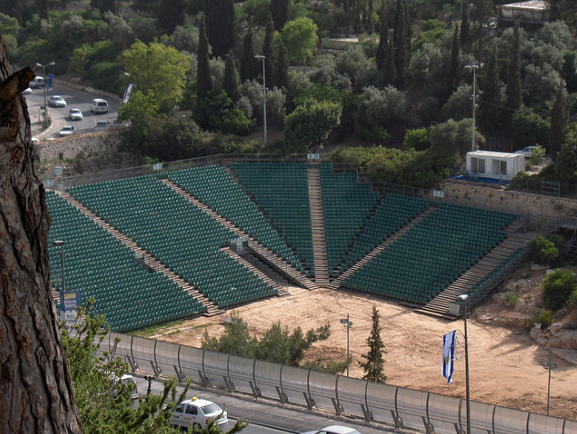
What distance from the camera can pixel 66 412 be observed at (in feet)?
20.3

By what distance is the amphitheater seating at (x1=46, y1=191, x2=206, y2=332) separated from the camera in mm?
47781

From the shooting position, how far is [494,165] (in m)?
56.5

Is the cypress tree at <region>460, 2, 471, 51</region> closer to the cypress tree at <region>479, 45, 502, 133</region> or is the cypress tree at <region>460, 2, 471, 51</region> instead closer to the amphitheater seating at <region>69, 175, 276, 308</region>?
the cypress tree at <region>479, 45, 502, 133</region>

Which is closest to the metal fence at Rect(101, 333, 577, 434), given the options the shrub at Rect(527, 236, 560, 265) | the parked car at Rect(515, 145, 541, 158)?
the shrub at Rect(527, 236, 560, 265)

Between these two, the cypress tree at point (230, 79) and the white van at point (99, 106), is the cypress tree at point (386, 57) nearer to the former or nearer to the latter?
the cypress tree at point (230, 79)

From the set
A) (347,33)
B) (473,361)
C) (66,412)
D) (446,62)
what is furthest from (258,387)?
(347,33)

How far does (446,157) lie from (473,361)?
18535 mm

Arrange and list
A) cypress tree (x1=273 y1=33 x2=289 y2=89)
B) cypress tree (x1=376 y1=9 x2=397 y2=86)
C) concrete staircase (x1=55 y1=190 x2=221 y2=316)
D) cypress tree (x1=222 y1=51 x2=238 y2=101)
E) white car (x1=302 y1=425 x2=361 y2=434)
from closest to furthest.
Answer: white car (x1=302 y1=425 x2=361 y2=434) → concrete staircase (x1=55 y1=190 x2=221 y2=316) → cypress tree (x1=376 y1=9 x2=397 y2=86) → cypress tree (x1=222 y1=51 x2=238 y2=101) → cypress tree (x1=273 y1=33 x2=289 y2=89)

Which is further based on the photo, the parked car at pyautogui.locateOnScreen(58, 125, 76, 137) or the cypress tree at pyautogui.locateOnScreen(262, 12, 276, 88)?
the cypress tree at pyautogui.locateOnScreen(262, 12, 276, 88)

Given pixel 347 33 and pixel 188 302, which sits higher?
pixel 347 33

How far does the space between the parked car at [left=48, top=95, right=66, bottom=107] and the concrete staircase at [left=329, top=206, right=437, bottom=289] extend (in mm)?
39378

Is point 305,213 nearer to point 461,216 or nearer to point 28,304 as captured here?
point 461,216

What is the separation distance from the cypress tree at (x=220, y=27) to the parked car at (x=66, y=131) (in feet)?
58.0

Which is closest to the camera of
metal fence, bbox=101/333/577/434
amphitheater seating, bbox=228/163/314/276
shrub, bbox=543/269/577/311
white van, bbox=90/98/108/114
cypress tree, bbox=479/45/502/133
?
metal fence, bbox=101/333/577/434
